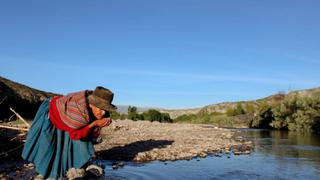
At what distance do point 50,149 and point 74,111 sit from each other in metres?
0.84

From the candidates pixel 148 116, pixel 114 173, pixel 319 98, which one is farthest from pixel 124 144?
pixel 148 116

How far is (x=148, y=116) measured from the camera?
67.0 metres

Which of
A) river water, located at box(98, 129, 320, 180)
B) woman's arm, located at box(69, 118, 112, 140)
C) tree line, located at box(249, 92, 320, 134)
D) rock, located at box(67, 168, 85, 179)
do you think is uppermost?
tree line, located at box(249, 92, 320, 134)

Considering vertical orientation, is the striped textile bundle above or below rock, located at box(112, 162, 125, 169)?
above

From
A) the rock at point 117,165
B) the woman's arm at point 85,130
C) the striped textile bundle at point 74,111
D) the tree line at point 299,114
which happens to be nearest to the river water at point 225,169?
the rock at point 117,165

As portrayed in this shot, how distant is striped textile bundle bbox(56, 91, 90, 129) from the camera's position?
6.43 metres

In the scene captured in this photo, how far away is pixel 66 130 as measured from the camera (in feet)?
21.8

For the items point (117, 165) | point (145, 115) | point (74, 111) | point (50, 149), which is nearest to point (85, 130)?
point (74, 111)

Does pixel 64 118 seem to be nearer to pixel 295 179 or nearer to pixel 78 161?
pixel 78 161

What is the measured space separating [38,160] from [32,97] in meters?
25.7

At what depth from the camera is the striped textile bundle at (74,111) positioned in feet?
21.1

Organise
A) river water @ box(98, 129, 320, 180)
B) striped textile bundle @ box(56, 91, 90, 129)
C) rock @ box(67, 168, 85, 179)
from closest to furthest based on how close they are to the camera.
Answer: striped textile bundle @ box(56, 91, 90, 129), rock @ box(67, 168, 85, 179), river water @ box(98, 129, 320, 180)

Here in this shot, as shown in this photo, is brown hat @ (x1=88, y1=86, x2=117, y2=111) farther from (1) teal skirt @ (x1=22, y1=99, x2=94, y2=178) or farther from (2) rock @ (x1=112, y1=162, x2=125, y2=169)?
(2) rock @ (x1=112, y1=162, x2=125, y2=169)

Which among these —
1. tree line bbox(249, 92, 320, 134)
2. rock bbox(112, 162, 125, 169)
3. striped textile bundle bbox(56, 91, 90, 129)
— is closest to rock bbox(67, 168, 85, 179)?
striped textile bundle bbox(56, 91, 90, 129)
